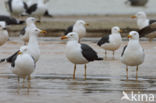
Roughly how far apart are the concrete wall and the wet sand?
1818 cm

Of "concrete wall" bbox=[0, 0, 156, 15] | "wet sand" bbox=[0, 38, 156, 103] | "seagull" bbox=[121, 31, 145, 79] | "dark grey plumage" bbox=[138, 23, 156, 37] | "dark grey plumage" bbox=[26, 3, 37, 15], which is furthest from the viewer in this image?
"concrete wall" bbox=[0, 0, 156, 15]

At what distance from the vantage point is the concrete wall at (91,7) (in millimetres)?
34094

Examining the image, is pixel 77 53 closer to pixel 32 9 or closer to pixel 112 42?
pixel 112 42

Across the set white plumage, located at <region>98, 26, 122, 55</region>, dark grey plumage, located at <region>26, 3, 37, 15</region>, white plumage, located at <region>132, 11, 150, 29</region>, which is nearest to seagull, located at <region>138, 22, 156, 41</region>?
white plumage, located at <region>98, 26, 122, 55</region>

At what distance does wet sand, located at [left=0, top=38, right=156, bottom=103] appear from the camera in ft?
32.0

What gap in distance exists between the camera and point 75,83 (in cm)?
1156

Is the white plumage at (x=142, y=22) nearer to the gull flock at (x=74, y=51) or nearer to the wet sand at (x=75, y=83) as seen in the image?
the gull flock at (x=74, y=51)

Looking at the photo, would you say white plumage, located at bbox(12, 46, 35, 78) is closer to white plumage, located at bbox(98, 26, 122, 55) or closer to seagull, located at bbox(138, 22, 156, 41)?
seagull, located at bbox(138, 22, 156, 41)

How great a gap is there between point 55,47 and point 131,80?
20.8ft

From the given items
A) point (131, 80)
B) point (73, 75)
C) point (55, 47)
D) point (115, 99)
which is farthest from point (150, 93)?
point (55, 47)

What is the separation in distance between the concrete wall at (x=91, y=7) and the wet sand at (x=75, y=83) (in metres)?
18.2

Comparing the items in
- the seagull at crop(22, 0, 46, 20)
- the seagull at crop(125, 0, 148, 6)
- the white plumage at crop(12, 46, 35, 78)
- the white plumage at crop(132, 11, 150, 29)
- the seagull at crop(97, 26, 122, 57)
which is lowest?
the white plumage at crop(12, 46, 35, 78)

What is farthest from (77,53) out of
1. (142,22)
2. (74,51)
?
(142,22)

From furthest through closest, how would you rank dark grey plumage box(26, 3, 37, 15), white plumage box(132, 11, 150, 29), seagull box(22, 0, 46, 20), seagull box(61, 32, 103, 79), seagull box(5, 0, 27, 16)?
seagull box(5, 0, 27, 16)
dark grey plumage box(26, 3, 37, 15)
seagull box(22, 0, 46, 20)
white plumage box(132, 11, 150, 29)
seagull box(61, 32, 103, 79)
